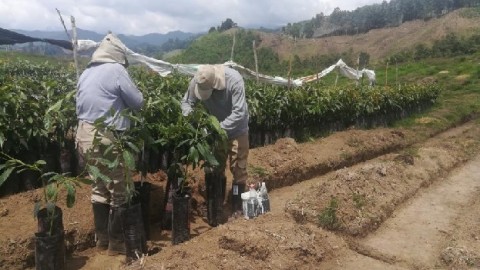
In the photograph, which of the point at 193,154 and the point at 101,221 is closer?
the point at 193,154

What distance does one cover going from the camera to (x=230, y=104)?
4.59 metres

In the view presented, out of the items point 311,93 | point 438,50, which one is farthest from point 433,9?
point 311,93

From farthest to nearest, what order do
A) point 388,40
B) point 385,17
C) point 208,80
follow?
point 385,17 < point 388,40 < point 208,80

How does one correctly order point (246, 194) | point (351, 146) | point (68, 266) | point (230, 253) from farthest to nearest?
point (351, 146) < point (246, 194) < point (68, 266) < point (230, 253)

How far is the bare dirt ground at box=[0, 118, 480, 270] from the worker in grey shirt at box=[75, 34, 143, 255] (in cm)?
37

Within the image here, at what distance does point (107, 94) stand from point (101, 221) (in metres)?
1.22

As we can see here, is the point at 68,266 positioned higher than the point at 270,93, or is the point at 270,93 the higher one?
the point at 270,93

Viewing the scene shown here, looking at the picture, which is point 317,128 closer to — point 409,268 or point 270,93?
point 270,93

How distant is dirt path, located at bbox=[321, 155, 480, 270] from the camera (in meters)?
4.00

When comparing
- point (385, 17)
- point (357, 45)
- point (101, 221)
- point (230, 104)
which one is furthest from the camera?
point (385, 17)

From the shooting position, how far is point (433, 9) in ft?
284

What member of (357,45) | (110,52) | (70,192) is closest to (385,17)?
(357,45)

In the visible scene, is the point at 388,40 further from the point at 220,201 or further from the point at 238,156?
the point at 220,201

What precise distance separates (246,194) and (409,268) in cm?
171
